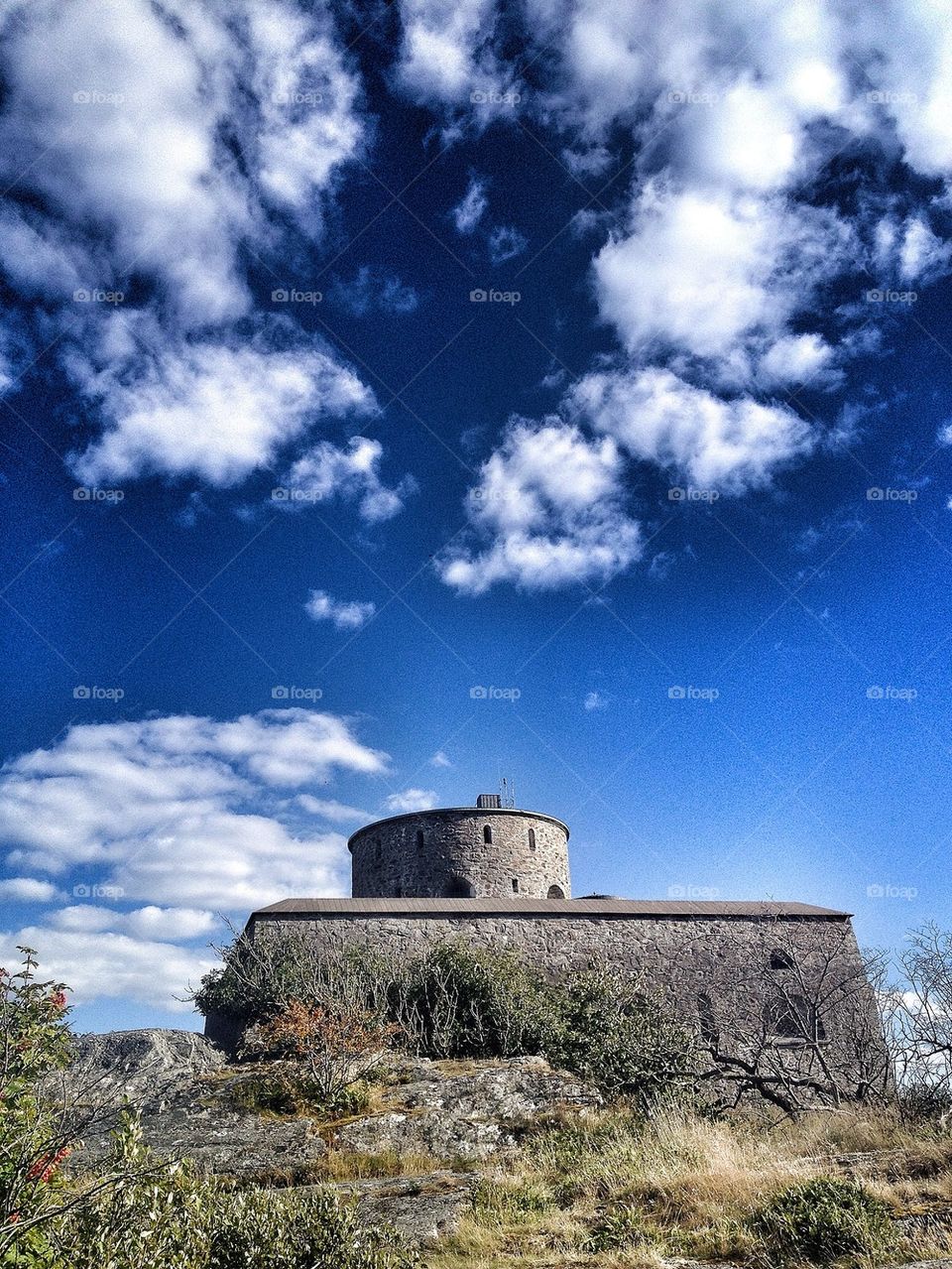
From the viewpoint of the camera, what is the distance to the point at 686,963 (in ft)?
68.5

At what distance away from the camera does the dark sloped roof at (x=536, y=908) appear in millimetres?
19750

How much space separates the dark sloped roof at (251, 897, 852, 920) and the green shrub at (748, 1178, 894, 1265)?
15020 millimetres

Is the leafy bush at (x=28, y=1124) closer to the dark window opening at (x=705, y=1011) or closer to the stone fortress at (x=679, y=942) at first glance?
the stone fortress at (x=679, y=942)

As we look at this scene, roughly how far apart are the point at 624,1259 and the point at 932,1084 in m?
6.40

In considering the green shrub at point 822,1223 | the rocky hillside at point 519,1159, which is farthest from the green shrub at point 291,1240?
the green shrub at point 822,1223

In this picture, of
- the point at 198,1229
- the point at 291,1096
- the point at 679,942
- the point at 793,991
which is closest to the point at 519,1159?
the point at 291,1096

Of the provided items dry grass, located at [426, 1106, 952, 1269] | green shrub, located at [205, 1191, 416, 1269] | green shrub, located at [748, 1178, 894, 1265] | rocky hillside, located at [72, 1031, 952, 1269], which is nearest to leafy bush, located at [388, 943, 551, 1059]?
rocky hillside, located at [72, 1031, 952, 1269]

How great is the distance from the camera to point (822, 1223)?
544 cm

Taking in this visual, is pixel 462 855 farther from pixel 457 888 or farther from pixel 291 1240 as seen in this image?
pixel 291 1240

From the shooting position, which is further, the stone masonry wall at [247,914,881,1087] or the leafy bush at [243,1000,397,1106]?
the stone masonry wall at [247,914,881,1087]

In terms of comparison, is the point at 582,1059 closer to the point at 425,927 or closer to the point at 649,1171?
the point at 649,1171

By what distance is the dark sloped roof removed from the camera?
64.8 ft

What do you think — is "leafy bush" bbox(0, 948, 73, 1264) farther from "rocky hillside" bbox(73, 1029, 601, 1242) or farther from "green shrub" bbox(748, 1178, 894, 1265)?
"green shrub" bbox(748, 1178, 894, 1265)

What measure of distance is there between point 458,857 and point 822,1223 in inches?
838
